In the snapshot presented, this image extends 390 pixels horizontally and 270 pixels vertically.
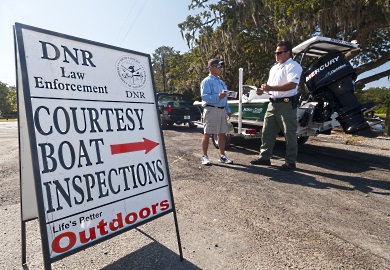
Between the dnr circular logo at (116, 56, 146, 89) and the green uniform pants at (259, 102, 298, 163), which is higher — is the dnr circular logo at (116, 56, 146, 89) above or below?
above

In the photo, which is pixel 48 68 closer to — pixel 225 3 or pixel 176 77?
pixel 225 3

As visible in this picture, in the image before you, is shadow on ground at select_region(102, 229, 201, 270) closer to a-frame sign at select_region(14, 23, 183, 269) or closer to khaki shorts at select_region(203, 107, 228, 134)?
a-frame sign at select_region(14, 23, 183, 269)

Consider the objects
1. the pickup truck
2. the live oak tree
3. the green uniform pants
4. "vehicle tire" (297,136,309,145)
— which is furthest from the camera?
the pickup truck

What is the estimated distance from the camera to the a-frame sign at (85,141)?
1.40 meters

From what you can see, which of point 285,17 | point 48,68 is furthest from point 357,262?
point 285,17

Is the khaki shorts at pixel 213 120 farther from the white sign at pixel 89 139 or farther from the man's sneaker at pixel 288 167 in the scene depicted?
the white sign at pixel 89 139

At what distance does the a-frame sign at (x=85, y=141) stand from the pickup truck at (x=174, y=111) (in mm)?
9237

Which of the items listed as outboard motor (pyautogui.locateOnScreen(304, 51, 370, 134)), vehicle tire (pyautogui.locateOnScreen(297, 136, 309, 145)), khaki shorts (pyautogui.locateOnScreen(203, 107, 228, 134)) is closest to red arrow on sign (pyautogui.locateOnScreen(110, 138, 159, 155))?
khaki shorts (pyautogui.locateOnScreen(203, 107, 228, 134))

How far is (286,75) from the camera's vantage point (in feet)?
12.8

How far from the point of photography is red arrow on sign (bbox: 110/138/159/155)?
178cm

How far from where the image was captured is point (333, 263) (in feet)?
5.82

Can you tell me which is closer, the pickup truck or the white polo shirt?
the white polo shirt

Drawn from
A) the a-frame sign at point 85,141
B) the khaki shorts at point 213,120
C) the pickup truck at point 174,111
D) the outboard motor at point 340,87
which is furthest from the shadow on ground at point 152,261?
the pickup truck at point 174,111

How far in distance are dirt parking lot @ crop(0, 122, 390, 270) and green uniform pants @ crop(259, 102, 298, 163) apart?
Answer: 35cm
